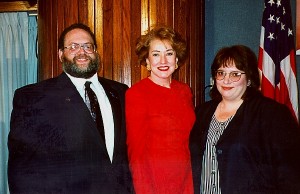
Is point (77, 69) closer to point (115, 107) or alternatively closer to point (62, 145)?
point (115, 107)

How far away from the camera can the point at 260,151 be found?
1.81m

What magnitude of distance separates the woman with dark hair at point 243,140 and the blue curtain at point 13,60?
240 centimetres

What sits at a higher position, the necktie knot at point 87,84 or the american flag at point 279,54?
the american flag at point 279,54

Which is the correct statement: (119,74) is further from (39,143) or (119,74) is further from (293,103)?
(293,103)

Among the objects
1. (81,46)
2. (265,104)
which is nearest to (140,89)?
(81,46)

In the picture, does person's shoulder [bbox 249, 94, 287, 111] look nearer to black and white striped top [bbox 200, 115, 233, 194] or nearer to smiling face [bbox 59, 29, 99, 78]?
black and white striped top [bbox 200, 115, 233, 194]

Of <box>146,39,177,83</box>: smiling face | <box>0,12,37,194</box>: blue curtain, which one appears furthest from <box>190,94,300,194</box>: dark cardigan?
<box>0,12,37,194</box>: blue curtain

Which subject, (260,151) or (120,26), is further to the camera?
(120,26)

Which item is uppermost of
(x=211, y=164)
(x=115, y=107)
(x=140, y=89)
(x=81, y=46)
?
(x=81, y=46)

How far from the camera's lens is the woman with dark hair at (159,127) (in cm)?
194

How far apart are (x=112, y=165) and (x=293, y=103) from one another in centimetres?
175

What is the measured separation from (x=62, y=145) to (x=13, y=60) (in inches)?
87.6

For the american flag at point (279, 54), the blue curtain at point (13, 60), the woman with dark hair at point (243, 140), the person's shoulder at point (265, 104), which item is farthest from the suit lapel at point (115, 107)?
the blue curtain at point (13, 60)

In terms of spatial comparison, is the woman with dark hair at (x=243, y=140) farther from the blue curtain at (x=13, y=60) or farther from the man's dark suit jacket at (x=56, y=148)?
the blue curtain at (x=13, y=60)
